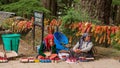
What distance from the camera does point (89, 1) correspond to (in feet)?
38.1

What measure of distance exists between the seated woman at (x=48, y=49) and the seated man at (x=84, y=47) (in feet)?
2.08

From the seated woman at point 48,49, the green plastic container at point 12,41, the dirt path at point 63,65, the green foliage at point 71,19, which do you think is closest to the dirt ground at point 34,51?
the green plastic container at point 12,41

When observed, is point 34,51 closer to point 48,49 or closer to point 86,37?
point 48,49

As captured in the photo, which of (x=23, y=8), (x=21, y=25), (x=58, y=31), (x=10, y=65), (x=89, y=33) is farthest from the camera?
(x=23, y=8)

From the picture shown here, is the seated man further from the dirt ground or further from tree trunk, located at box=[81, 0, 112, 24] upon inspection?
tree trunk, located at box=[81, 0, 112, 24]

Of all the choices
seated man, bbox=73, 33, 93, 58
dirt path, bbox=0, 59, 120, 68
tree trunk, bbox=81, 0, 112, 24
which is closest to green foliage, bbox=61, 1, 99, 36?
tree trunk, bbox=81, 0, 112, 24

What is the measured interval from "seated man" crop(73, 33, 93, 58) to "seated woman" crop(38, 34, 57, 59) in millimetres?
633

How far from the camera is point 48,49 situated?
367 inches

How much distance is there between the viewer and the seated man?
903 cm

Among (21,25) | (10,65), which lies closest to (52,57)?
(10,65)

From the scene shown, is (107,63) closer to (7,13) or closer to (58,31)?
(58,31)

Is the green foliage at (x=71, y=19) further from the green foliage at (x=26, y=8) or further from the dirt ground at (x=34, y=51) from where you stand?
the green foliage at (x=26, y=8)

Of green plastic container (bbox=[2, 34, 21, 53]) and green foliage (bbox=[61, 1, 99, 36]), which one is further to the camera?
green foliage (bbox=[61, 1, 99, 36])

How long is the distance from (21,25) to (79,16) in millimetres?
2322
